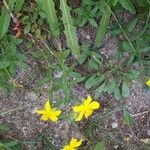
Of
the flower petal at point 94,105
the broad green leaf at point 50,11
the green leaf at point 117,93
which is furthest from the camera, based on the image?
the green leaf at point 117,93

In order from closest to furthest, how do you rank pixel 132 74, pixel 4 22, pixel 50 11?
pixel 50 11 → pixel 4 22 → pixel 132 74

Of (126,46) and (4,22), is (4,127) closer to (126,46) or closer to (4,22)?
(4,22)

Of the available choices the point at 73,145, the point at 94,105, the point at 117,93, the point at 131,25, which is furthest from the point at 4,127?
the point at 131,25

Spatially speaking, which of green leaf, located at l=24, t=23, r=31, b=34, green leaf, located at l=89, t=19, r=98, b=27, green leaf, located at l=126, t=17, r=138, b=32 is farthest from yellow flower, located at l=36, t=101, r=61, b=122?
green leaf, located at l=126, t=17, r=138, b=32

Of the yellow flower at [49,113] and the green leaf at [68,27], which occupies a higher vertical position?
the green leaf at [68,27]

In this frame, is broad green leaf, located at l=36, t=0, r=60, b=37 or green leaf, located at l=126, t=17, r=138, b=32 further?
green leaf, located at l=126, t=17, r=138, b=32

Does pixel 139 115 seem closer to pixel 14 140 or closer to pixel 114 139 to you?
pixel 114 139

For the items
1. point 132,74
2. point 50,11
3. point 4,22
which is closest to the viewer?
point 50,11

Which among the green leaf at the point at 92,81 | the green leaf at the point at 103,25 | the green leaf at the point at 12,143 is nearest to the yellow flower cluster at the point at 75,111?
the green leaf at the point at 92,81

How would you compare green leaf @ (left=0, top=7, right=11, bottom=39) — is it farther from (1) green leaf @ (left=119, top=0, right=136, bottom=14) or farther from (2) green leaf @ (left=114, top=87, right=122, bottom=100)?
(2) green leaf @ (left=114, top=87, right=122, bottom=100)

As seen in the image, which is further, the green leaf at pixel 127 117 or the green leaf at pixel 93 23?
the green leaf at pixel 127 117

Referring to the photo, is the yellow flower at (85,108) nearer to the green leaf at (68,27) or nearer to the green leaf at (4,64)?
the green leaf at (68,27)
